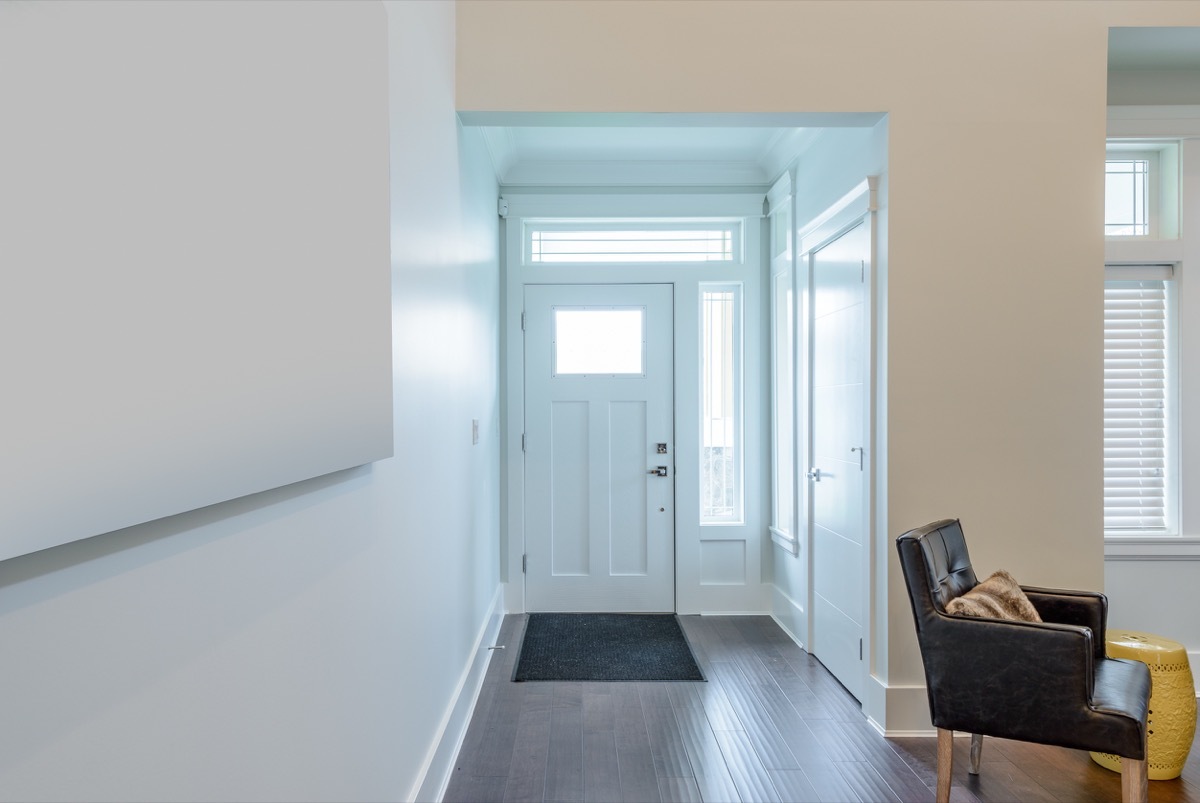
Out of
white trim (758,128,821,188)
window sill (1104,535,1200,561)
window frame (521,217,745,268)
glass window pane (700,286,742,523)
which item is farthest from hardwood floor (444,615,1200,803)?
white trim (758,128,821,188)

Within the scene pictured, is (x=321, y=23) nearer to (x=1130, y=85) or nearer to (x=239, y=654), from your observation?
(x=239, y=654)

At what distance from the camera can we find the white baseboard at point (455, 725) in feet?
7.78

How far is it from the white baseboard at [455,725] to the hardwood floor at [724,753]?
0.05m

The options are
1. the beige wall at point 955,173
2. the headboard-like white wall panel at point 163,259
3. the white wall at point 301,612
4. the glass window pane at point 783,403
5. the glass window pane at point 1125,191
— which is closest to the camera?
the headboard-like white wall panel at point 163,259

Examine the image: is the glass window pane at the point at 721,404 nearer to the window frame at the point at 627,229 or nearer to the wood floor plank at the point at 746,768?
the window frame at the point at 627,229

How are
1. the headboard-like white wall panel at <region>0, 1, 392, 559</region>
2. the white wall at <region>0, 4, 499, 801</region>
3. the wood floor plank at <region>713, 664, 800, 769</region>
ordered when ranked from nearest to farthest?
1. the headboard-like white wall panel at <region>0, 1, 392, 559</region>
2. the white wall at <region>0, 4, 499, 801</region>
3. the wood floor plank at <region>713, 664, 800, 769</region>

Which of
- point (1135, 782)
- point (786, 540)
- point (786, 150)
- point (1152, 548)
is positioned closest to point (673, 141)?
point (786, 150)

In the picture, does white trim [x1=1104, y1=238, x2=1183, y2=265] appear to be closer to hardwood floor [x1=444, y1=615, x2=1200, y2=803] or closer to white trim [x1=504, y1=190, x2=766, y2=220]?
white trim [x1=504, y1=190, x2=766, y2=220]

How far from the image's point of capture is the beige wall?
3059 mm

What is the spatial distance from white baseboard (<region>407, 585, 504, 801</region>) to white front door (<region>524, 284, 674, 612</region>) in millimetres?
845

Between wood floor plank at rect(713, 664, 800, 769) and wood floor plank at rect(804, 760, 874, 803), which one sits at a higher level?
wood floor plank at rect(804, 760, 874, 803)

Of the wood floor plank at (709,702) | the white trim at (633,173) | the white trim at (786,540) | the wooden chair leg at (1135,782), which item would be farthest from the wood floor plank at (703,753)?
the white trim at (633,173)

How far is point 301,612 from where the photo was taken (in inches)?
52.1

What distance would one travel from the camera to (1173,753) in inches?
107
